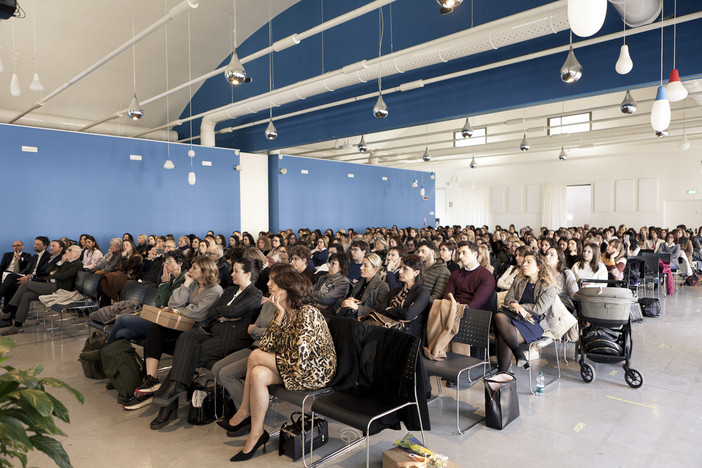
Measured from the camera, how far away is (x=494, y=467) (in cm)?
287

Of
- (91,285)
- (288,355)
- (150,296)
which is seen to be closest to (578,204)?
(150,296)

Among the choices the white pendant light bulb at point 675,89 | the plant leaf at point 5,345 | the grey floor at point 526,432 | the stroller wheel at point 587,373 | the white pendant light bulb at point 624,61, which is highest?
the white pendant light bulb at point 624,61

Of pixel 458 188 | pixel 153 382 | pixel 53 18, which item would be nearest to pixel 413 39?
pixel 153 382

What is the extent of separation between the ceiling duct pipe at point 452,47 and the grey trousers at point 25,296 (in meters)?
5.44

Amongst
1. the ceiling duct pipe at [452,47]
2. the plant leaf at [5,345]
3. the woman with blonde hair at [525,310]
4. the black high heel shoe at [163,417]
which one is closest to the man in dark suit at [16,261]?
the ceiling duct pipe at [452,47]

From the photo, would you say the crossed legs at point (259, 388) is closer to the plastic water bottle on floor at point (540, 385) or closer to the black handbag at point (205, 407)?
the black handbag at point (205, 407)

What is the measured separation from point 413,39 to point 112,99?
9.77 metres

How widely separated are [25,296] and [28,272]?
1581mm

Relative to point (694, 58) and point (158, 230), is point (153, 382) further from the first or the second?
point (158, 230)

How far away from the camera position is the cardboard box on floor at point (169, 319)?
3949 millimetres

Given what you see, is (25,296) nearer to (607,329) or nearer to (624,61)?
(607,329)

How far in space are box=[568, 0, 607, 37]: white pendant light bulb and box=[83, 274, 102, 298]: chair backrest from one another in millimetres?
6267

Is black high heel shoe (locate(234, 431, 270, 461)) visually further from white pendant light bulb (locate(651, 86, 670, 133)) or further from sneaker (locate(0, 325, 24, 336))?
sneaker (locate(0, 325, 24, 336))

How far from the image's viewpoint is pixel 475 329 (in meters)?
3.78
